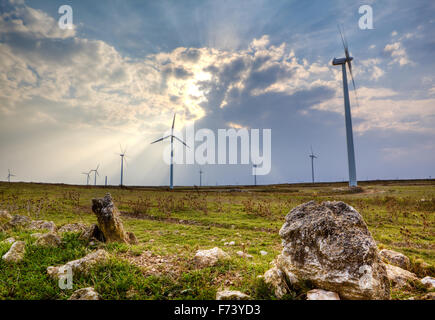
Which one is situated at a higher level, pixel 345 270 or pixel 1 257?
pixel 345 270

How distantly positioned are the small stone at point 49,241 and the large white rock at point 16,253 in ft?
1.41

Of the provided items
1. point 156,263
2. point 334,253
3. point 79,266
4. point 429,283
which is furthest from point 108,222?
point 429,283

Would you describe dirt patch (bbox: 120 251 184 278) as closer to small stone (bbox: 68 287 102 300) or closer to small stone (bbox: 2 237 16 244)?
small stone (bbox: 68 287 102 300)

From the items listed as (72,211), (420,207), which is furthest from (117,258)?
(420,207)

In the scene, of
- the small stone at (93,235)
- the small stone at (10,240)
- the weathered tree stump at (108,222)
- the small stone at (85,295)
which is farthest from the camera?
the small stone at (10,240)

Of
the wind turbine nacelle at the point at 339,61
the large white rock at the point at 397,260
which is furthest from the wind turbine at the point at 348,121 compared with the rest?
the large white rock at the point at 397,260

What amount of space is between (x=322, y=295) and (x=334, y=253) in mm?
795

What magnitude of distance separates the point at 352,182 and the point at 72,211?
184 ft

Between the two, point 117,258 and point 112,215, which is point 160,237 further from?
point 117,258

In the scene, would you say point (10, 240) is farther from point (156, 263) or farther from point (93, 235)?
point (156, 263)

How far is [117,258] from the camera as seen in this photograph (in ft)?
22.1

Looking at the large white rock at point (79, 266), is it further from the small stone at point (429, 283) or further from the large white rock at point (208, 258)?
the small stone at point (429, 283)

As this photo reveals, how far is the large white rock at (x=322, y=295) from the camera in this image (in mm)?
4121
